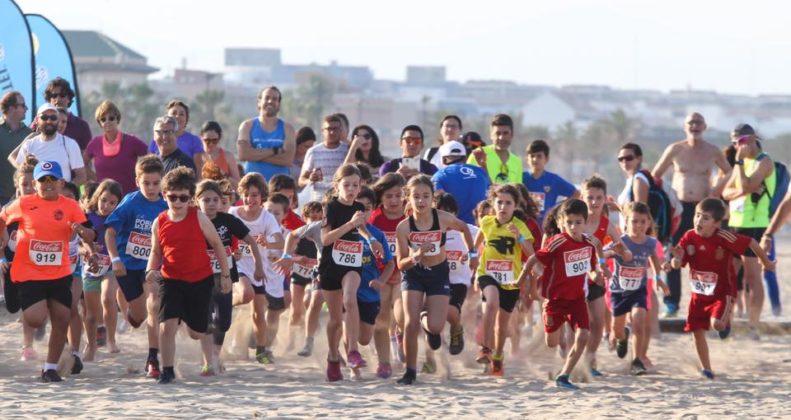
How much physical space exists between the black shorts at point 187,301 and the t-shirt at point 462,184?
8.23 ft

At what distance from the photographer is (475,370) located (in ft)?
38.5

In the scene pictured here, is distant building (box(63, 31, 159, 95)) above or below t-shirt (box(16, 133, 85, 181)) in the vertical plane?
above

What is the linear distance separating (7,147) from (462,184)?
3.91 m

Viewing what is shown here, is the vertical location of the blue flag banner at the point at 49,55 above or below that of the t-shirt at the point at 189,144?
above

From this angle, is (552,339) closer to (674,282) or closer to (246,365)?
(246,365)

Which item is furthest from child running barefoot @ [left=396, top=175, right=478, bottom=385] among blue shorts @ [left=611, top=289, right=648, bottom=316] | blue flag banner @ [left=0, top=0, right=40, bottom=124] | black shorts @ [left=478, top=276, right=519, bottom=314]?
blue flag banner @ [left=0, top=0, right=40, bottom=124]

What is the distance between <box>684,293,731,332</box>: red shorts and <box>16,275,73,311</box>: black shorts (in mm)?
4554

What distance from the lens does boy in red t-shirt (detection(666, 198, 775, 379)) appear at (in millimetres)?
11453

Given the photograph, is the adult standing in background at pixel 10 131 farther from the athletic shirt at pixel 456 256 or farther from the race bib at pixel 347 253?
the athletic shirt at pixel 456 256

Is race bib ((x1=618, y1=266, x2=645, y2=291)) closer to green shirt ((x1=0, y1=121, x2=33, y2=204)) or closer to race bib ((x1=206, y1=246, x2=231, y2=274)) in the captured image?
race bib ((x1=206, y1=246, x2=231, y2=274))

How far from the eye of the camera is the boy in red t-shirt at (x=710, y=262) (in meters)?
11.5

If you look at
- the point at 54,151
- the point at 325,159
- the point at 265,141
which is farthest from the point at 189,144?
the point at 54,151

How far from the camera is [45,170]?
10.4 m

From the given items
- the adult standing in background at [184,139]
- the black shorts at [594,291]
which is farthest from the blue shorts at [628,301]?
the adult standing in background at [184,139]
